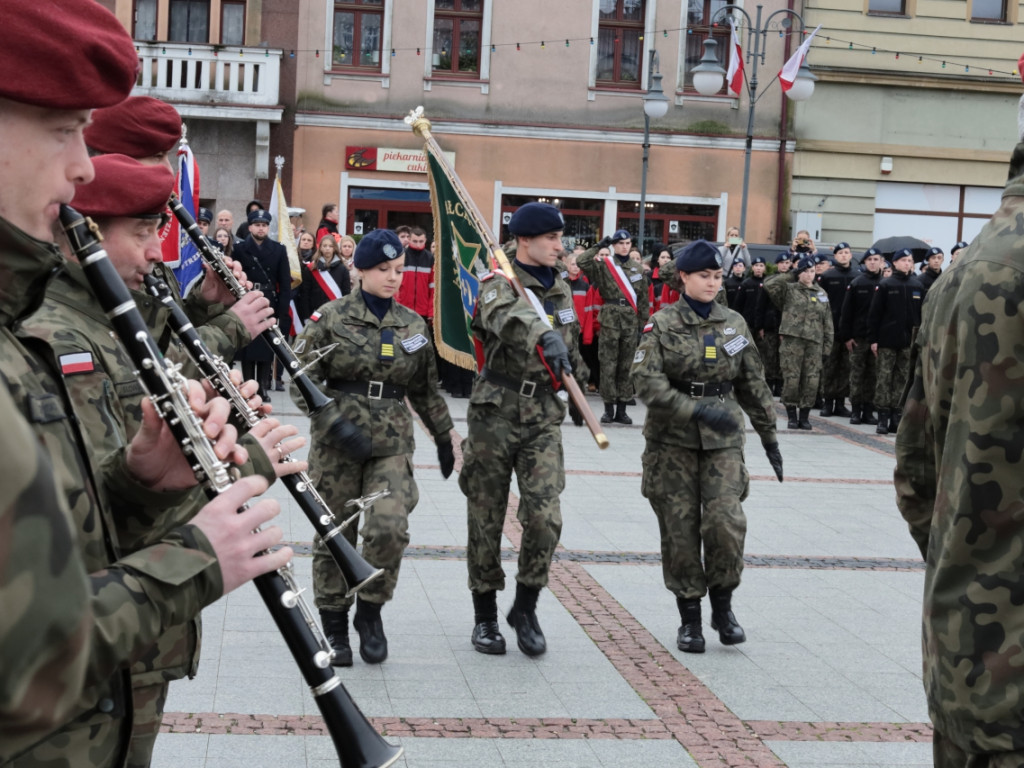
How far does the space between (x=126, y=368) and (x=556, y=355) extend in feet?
10.5

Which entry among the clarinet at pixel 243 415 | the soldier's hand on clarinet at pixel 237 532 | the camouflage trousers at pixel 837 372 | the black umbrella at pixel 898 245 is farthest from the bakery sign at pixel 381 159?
the soldier's hand on clarinet at pixel 237 532

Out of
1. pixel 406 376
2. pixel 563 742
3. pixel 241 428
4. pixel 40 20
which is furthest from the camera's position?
pixel 406 376

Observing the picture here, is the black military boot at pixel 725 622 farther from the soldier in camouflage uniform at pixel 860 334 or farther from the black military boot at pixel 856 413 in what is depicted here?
the black military boot at pixel 856 413

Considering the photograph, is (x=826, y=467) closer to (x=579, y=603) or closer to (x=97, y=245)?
(x=579, y=603)

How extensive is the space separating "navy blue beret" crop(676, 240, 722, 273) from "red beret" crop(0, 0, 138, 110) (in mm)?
5262

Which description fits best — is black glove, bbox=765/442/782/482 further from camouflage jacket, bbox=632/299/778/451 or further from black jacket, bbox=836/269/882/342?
black jacket, bbox=836/269/882/342

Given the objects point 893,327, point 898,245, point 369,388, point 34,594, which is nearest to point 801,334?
point 893,327

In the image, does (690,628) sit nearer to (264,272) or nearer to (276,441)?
(276,441)

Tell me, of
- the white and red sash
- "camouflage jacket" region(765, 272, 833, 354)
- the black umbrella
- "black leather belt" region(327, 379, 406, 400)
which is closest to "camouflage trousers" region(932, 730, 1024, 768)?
"black leather belt" region(327, 379, 406, 400)

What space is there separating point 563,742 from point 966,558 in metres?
3.02

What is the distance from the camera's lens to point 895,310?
57.9 ft

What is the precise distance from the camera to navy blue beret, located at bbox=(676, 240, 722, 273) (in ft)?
23.7

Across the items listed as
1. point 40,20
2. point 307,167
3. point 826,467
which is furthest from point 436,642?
point 307,167

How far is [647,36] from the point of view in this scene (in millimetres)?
27797
